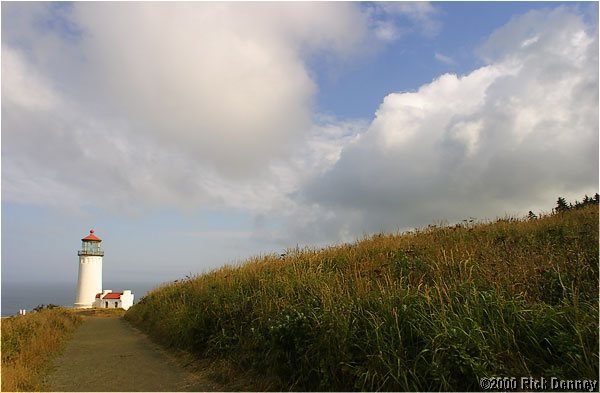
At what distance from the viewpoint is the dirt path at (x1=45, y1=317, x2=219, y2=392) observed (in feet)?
23.2

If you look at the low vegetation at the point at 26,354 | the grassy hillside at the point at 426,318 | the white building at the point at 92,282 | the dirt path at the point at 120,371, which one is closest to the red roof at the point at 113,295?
the white building at the point at 92,282

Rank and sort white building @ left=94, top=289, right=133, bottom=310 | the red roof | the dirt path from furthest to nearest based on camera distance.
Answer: the red roof < white building @ left=94, top=289, right=133, bottom=310 < the dirt path

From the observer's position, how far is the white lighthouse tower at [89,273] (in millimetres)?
46062

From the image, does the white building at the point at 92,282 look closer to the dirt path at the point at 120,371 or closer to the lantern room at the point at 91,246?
the lantern room at the point at 91,246

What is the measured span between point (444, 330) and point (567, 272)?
7.85ft

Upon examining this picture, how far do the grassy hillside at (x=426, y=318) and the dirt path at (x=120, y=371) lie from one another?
742 mm

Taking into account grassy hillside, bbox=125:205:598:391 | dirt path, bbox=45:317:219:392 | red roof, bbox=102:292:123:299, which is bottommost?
dirt path, bbox=45:317:219:392

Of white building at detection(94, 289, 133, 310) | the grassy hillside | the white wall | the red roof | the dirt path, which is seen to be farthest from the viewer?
the red roof

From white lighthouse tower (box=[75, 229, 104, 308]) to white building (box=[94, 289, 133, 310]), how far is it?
1.97ft

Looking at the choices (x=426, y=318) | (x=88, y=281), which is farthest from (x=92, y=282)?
(x=426, y=318)

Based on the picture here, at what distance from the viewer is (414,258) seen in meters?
8.16

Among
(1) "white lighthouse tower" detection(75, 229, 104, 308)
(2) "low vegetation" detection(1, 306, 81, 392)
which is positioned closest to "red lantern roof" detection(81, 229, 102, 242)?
(1) "white lighthouse tower" detection(75, 229, 104, 308)

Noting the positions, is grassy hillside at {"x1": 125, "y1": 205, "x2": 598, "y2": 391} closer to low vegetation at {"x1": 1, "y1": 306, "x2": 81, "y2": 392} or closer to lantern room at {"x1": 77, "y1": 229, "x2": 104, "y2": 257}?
low vegetation at {"x1": 1, "y1": 306, "x2": 81, "y2": 392}

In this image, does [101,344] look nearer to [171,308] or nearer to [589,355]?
[171,308]
